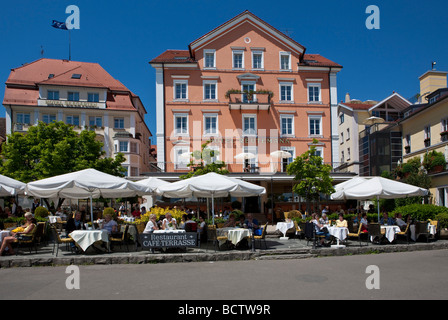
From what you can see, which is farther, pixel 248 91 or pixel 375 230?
pixel 248 91

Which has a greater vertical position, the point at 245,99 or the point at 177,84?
the point at 177,84

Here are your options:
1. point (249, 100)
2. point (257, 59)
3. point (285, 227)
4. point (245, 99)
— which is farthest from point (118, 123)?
point (285, 227)

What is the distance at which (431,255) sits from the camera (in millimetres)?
12594

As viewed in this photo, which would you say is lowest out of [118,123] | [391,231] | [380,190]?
[391,231]

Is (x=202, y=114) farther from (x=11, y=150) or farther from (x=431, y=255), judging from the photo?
(x=431, y=255)

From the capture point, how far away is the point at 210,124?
35.5 m

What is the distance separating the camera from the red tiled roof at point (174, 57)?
Result: 35.2 m

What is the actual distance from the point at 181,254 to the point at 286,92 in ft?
89.4

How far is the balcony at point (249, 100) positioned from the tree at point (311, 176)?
1378 centimetres

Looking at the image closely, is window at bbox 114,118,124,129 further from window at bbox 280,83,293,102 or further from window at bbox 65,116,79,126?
window at bbox 280,83,293,102

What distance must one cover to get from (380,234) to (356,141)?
30.6 metres

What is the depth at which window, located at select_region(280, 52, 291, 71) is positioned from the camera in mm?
36794

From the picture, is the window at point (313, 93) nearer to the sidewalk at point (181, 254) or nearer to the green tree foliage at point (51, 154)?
the green tree foliage at point (51, 154)

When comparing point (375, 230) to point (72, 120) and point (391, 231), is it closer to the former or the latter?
point (391, 231)
